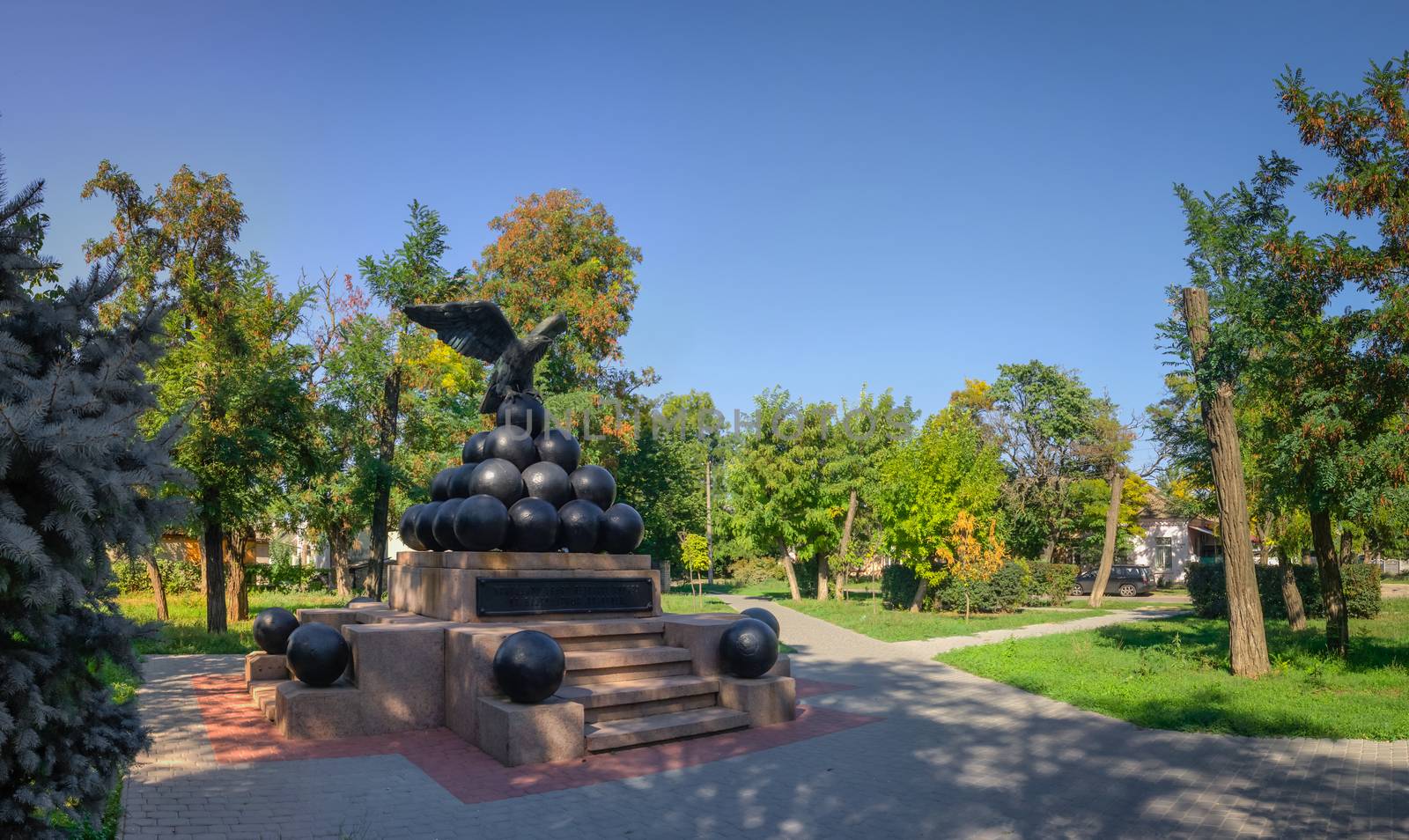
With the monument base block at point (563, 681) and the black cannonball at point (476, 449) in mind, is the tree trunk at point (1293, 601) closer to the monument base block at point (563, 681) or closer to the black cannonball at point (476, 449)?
the monument base block at point (563, 681)

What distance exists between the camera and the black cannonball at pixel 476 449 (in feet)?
38.8

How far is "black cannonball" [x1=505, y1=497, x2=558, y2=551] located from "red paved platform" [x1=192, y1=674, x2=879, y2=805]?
2.42 m

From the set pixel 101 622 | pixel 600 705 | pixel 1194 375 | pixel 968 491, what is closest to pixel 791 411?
pixel 968 491

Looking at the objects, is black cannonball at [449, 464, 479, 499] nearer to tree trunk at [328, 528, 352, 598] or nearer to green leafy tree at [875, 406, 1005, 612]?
green leafy tree at [875, 406, 1005, 612]

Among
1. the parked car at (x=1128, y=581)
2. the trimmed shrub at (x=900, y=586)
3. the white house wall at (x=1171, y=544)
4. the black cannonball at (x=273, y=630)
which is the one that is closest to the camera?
the black cannonball at (x=273, y=630)

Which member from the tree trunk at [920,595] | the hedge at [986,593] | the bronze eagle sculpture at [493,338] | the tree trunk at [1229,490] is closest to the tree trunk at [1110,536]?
the hedge at [986,593]

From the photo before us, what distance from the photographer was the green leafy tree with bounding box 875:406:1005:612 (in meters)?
24.9

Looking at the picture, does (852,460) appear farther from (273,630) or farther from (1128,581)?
(273,630)

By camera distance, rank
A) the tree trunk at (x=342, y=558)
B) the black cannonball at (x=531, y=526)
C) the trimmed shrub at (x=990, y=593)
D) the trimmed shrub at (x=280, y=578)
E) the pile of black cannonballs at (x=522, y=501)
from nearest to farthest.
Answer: the pile of black cannonballs at (x=522, y=501), the black cannonball at (x=531, y=526), the trimmed shrub at (x=990, y=593), the tree trunk at (x=342, y=558), the trimmed shrub at (x=280, y=578)

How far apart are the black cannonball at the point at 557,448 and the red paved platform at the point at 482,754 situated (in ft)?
13.1

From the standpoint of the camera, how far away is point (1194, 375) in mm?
13008

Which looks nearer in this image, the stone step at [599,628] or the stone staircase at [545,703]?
the stone staircase at [545,703]

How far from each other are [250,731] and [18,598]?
19.0ft

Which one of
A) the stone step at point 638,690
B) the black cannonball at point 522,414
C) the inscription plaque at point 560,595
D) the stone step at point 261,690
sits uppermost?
the black cannonball at point 522,414
